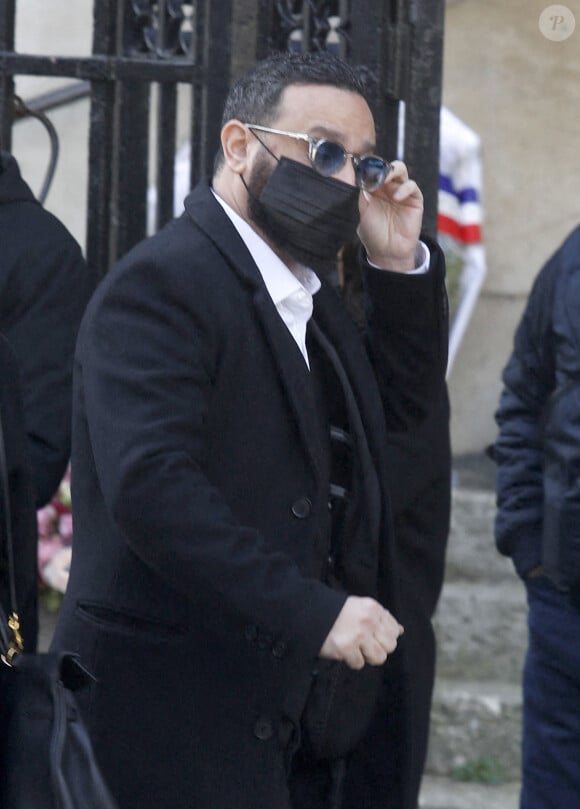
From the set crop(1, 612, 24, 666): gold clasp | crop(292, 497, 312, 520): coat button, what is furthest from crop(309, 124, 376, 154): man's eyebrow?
crop(1, 612, 24, 666): gold clasp

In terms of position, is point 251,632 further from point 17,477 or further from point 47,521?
point 47,521

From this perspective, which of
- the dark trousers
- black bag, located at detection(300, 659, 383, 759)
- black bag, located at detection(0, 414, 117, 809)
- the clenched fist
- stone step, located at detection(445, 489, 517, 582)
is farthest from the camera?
stone step, located at detection(445, 489, 517, 582)

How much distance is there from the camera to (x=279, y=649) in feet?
8.62

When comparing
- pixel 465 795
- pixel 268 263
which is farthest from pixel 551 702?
pixel 268 263

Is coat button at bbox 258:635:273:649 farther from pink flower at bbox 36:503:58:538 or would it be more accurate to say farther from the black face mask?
pink flower at bbox 36:503:58:538

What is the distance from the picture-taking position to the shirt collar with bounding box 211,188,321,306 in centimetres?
271

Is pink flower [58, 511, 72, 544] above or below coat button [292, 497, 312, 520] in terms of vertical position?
below

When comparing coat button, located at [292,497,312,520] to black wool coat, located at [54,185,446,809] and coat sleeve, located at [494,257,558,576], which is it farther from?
coat sleeve, located at [494,257,558,576]

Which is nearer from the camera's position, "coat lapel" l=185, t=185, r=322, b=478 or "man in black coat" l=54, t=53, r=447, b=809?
"man in black coat" l=54, t=53, r=447, b=809

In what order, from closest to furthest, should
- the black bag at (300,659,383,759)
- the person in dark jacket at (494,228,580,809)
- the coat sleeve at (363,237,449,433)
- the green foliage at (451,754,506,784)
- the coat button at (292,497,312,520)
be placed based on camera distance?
the coat button at (292,497,312,520), the black bag at (300,659,383,759), the coat sleeve at (363,237,449,433), the person in dark jacket at (494,228,580,809), the green foliage at (451,754,506,784)

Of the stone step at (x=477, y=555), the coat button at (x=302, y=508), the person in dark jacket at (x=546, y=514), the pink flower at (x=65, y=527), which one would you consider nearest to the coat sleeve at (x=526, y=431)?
the person in dark jacket at (x=546, y=514)

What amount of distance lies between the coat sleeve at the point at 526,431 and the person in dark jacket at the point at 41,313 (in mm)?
1027

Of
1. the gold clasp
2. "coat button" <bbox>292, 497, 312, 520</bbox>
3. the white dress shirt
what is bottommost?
the gold clasp

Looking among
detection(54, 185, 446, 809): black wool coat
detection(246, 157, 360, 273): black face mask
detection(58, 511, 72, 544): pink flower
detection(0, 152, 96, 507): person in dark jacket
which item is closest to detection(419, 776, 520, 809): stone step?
detection(58, 511, 72, 544): pink flower
